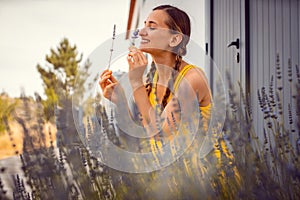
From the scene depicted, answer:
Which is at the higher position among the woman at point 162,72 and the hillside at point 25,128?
the woman at point 162,72

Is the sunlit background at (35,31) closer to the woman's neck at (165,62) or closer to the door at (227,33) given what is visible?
the woman's neck at (165,62)

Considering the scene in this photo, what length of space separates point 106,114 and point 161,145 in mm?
162

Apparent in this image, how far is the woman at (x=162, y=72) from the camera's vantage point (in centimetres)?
113

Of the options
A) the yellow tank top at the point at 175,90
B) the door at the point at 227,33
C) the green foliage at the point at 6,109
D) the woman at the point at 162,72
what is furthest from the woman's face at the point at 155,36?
the green foliage at the point at 6,109

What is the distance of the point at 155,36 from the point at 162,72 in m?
0.15

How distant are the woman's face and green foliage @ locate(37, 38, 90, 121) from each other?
31 cm

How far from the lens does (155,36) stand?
4.97 ft

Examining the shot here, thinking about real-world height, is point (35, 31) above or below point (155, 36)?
above

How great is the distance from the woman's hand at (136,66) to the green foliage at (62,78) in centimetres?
16

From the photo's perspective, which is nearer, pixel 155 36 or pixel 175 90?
pixel 175 90

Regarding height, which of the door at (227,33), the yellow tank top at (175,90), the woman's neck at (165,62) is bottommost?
the yellow tank top at (175,90)

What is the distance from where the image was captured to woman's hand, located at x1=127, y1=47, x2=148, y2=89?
52.9 inches

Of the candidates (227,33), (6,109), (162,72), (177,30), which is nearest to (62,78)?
(6,109)

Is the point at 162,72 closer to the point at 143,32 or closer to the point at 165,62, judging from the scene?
the point at 165,62
